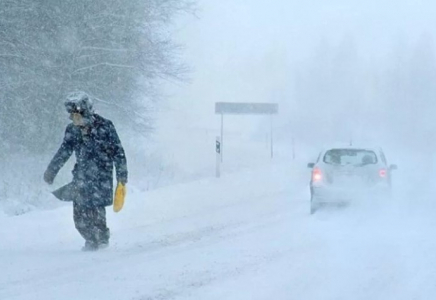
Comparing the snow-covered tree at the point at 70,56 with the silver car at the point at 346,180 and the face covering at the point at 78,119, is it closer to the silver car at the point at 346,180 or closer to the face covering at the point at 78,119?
the silver car at the point at 346,180

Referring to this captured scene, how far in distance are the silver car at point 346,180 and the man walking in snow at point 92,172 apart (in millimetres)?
5923

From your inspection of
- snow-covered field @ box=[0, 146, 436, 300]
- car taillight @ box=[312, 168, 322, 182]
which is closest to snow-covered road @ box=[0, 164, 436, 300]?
snow-covered field @ box=[0, 146, 436, 300]

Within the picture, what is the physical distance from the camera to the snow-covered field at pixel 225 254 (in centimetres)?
654

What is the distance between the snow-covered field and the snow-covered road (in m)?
0.01

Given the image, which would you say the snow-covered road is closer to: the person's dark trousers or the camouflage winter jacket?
the person's dark trousers

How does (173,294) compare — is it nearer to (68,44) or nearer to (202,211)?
(202,211)

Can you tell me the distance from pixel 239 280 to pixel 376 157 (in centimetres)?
812

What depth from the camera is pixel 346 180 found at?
13766mm

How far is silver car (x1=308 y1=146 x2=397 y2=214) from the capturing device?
13633mm

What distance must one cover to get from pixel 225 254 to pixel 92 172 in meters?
1.88

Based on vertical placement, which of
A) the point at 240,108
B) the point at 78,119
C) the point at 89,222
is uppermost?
the point at 240,108

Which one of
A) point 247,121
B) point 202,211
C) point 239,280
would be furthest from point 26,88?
point 247,121

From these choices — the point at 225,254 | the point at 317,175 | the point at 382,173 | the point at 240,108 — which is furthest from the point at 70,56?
the point at 240,108

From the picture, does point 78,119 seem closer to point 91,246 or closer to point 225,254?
point 91,246
